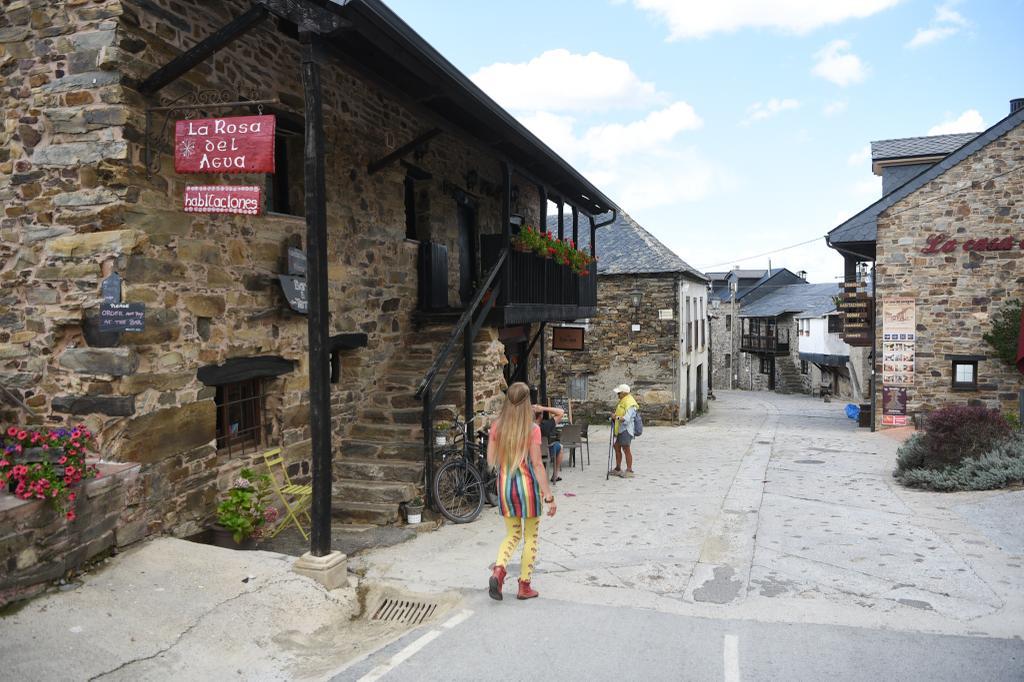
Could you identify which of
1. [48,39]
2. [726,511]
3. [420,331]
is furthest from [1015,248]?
[48,39]

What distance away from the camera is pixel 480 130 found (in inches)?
381

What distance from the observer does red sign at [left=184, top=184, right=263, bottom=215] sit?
216 inches

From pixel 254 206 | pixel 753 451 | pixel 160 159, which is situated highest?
pixel 160 159

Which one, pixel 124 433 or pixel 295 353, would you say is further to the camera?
pixel 295 353

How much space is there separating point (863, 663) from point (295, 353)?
5738 millimetres

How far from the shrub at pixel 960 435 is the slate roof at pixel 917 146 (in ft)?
42.6

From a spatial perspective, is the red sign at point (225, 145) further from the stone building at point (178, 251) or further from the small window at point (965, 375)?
the small window at point (965, 375)

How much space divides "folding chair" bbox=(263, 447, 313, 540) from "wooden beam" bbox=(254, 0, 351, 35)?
381 cm

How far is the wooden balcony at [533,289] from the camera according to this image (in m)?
9.97

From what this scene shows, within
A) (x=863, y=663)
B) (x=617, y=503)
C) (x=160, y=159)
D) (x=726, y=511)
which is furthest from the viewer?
(x=617, y=503)

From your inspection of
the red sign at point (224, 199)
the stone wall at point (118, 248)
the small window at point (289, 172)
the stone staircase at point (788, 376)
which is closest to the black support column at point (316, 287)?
the red sign at point (224, 199)

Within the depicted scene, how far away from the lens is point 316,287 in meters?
5.43

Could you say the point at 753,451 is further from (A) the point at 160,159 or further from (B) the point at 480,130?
(A) the point at 160,159

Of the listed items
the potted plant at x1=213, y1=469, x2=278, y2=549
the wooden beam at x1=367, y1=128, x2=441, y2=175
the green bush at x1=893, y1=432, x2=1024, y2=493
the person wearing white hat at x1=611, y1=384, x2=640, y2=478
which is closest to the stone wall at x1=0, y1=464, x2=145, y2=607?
the potted plant at x1=213, y1=469, x2=278, y2=549
